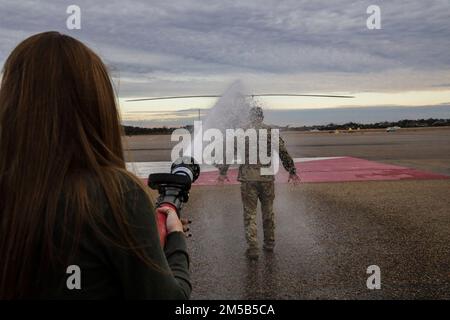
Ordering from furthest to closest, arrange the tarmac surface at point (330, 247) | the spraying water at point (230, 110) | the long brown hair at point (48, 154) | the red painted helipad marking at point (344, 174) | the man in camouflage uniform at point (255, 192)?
the red painted helipad marking at point (344, 174) < the man in camouflage uniform at point (255, 192) < the tarmac surface at point (330, 247) < the spraying water at point (230, 110) < the long brown hair at point (48, 154)

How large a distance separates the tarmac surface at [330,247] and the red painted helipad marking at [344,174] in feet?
7.73

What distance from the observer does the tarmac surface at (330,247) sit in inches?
183

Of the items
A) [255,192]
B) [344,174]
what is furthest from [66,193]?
[344,174]

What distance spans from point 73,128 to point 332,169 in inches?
597

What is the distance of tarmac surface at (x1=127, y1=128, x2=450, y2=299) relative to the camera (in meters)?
4.66

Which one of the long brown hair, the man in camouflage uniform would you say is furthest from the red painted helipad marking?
the long brown hair

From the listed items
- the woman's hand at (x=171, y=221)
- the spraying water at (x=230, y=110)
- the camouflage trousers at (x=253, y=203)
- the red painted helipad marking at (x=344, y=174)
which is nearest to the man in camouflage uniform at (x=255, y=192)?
the camouflage trousers at (x=253, y=203)

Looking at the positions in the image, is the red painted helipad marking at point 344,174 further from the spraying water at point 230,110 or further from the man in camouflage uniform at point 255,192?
the spraying water at point 230,110

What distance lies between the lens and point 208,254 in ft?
19.7

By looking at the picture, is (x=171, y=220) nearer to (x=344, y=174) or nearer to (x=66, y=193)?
(x=66, y=193)

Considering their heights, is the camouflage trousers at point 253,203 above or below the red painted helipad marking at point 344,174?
below

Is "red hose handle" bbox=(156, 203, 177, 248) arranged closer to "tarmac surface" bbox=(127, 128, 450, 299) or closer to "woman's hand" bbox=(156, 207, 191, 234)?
"woman's hand" bbox=(156, 207, 191, 234)
